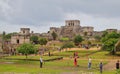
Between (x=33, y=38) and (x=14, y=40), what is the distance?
9494mm

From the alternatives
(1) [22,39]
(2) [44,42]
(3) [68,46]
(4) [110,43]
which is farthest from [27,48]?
(1) [22,39]

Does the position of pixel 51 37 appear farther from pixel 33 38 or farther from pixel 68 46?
pixel 68 46

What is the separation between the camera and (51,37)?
189 m

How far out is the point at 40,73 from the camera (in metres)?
32.4

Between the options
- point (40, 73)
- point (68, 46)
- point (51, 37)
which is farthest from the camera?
point (51, 37)

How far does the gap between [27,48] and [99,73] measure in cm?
2624

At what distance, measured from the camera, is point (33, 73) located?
107 ft

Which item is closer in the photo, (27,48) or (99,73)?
(99,73)

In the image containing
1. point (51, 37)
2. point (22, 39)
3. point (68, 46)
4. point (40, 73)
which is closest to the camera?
point (40, 73)

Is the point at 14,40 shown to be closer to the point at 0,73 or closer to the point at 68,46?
the point at 68,46

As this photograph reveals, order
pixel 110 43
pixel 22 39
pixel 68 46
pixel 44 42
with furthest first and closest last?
pixel 22 39 → pixel 44 42 → pixel 68 46 → pixel 110 43

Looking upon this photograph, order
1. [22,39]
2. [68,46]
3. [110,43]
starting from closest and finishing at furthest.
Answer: [110,43]
[68,46]
[22,39]

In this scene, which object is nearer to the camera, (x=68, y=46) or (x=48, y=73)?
(x=48, y=73)

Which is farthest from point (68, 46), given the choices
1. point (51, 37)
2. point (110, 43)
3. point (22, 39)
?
point (51, 37)
